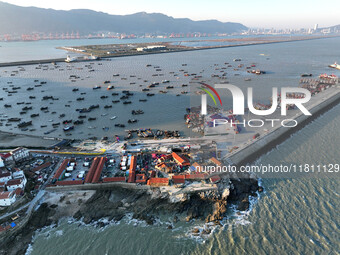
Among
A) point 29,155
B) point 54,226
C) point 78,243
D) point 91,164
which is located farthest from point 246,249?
point 29,155

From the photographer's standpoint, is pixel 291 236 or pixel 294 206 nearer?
pixel 291 236

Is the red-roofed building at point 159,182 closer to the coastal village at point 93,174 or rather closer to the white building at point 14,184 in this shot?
the coastal village at point 93,174

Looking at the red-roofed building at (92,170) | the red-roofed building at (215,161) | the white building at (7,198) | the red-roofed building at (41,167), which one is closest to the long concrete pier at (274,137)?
the red-roofed building at (215,161)

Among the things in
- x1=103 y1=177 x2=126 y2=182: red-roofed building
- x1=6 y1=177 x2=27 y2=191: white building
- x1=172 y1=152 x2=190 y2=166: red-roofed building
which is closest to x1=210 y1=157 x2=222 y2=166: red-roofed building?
x1=172 y1=152 x2=190 y2=166: red-roofed building

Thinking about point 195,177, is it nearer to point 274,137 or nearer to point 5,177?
point 274,137

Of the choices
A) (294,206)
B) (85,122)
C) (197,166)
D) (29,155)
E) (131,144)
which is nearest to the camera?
(294,206)

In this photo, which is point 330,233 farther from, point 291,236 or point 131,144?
point 131,144
